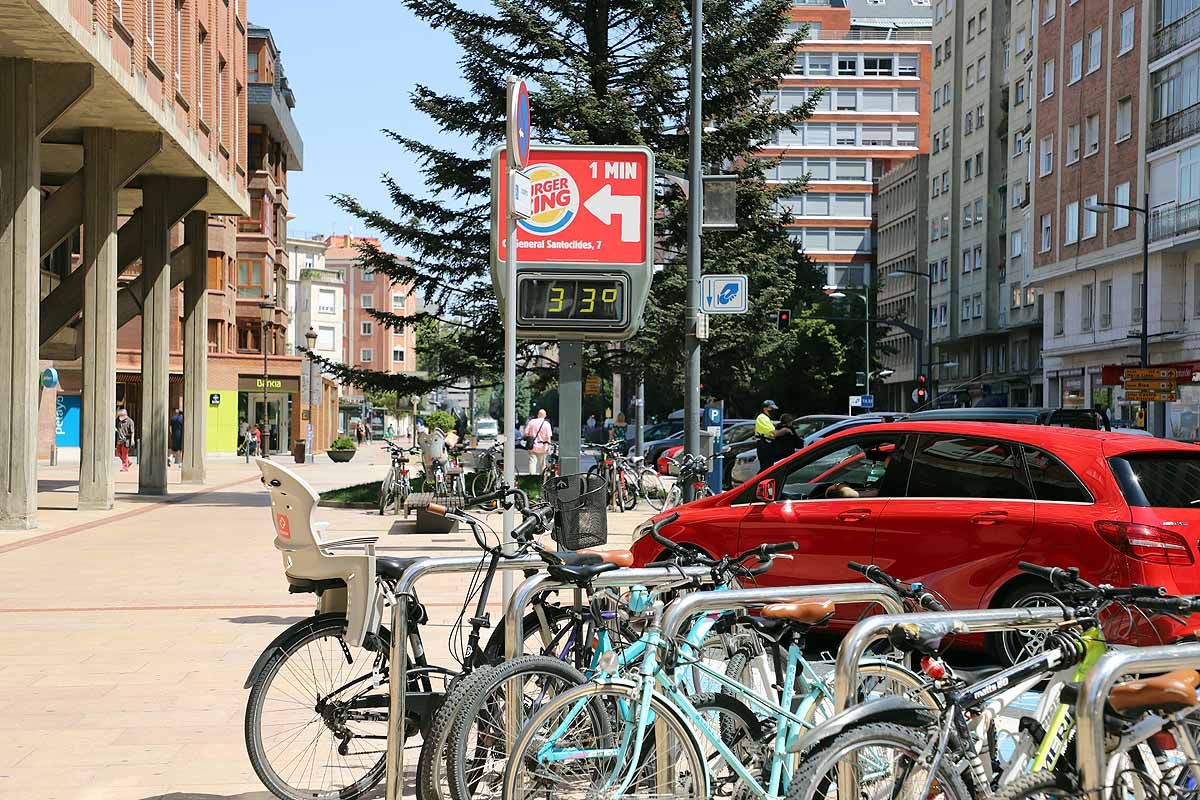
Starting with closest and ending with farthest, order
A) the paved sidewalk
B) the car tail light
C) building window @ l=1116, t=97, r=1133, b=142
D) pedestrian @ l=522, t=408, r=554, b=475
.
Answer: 1. the paved sidewalk
2. the car tail light
3. pedestrian @ l=522, t=408, r=554, b=475
4. building window @ l=1116, t=97, r=1133, b=142

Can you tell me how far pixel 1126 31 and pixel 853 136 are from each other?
187ft

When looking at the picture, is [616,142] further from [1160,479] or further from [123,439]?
[123,439]

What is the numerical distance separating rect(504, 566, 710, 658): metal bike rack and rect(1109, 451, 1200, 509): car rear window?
12.8ft

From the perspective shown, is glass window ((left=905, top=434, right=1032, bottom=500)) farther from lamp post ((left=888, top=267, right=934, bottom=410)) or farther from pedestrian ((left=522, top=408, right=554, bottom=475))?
lamp post ((left=888, top=267, right=934, bottom=410))

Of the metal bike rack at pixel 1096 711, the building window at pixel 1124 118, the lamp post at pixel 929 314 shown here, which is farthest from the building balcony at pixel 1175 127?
the metal bike rack at pixel 1096 711

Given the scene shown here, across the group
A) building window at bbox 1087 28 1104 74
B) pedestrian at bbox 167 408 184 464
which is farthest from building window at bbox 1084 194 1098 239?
pedestrian at bbox 167 408 184 464

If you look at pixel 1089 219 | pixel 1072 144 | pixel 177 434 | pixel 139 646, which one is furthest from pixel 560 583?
pixel 1072 144

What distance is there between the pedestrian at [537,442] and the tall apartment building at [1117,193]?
20.2m

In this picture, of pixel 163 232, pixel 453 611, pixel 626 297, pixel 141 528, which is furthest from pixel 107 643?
pixel 163 232

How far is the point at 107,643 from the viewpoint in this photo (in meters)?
10.3

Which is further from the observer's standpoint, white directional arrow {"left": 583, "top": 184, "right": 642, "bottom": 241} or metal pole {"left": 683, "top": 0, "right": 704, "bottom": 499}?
metal pole {"left": 683, "top": 0, "right": 704, "bottom": 499}

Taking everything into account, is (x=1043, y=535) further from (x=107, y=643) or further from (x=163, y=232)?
(x=163, y=232)

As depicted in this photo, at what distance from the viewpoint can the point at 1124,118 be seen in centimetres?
5331

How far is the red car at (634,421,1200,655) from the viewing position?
8312mm
